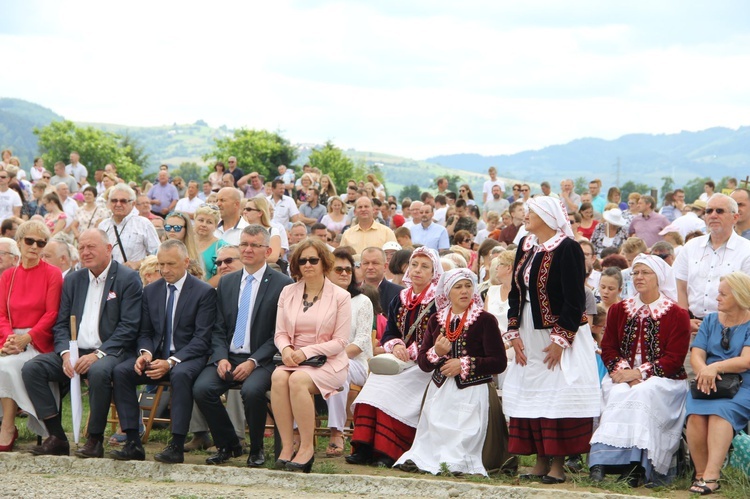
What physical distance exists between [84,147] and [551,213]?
3393 inches

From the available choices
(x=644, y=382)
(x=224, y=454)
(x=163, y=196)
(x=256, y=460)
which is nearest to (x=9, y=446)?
(x=224, y=454)

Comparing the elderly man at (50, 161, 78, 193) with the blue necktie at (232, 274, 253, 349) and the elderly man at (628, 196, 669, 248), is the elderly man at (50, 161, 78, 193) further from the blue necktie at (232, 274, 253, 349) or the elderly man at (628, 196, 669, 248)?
the blue necktie at (232, 274, 253, 349)

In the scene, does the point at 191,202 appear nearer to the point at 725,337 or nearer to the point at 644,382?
the point at 644,382

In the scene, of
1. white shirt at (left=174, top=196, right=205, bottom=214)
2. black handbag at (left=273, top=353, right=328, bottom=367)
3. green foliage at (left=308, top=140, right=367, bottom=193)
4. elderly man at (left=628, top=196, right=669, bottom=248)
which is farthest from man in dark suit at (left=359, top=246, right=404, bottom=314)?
green foliage at (left=308, top=140, right=367, bottom=193)

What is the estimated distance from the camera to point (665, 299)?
744cm

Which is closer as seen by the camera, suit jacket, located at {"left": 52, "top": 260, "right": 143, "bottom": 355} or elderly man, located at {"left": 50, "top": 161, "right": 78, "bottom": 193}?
suit jacket, located at {"left": 52, "top": 260, "right": 143, "bottom": 355}

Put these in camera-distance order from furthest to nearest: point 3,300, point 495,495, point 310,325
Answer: point 3,300 → point 310,325 → point 495,495

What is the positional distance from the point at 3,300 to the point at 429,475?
3.94 m

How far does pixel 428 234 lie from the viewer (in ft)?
46.2

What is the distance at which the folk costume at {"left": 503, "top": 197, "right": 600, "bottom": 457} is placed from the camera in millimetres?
7023

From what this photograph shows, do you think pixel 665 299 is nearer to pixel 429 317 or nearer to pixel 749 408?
pixel 749 408

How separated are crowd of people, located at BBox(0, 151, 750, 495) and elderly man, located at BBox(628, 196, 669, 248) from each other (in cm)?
617

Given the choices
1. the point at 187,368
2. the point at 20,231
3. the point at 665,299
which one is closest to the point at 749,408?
the point at 665,299

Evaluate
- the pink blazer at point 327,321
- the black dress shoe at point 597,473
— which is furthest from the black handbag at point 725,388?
the pink blazer at point 327,321
